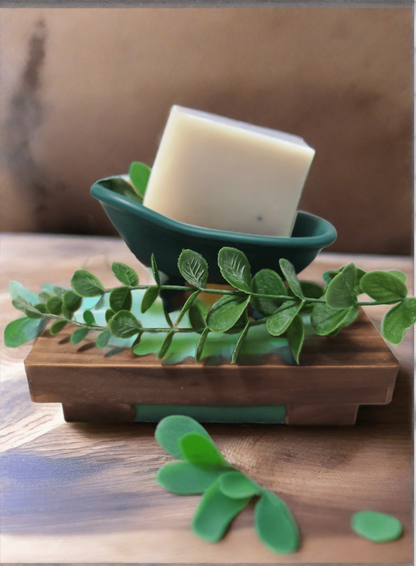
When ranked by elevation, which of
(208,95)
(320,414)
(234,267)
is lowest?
(320,414)

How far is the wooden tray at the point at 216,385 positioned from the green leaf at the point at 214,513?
7 centimetres

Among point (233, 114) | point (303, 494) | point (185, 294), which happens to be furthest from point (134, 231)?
point (233, 114)

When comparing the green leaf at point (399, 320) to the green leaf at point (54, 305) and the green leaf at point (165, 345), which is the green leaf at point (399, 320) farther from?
the green leaf at point (54, 305)

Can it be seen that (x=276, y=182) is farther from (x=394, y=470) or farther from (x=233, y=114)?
(x=233, y=114)

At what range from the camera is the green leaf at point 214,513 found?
0.23 metres

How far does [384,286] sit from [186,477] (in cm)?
16

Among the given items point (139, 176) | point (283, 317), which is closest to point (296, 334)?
point (283, 317)

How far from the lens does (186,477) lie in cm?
26

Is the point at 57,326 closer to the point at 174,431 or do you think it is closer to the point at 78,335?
the point at 78,335

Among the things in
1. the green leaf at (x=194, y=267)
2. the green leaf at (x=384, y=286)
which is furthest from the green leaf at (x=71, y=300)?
the green leaf at (x=384, y=286)

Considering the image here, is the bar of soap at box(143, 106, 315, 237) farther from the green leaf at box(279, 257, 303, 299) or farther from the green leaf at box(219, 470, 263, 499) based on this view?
the green leaf at box(219, 470, 263, 499)

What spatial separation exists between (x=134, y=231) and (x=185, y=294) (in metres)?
0.09

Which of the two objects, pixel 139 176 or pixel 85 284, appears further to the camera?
pixel 139 176

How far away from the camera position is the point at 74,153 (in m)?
0.82
